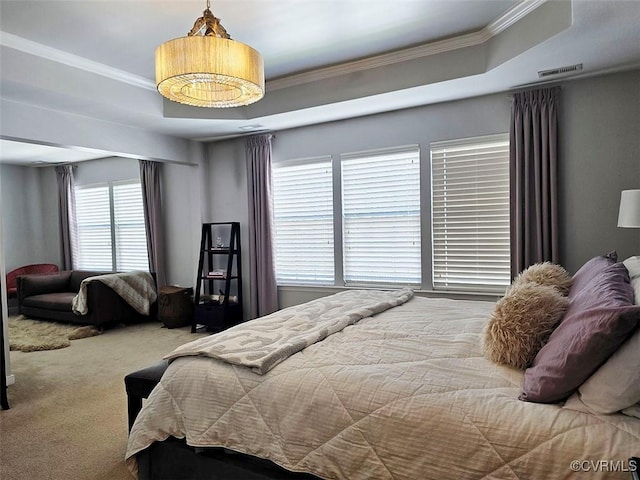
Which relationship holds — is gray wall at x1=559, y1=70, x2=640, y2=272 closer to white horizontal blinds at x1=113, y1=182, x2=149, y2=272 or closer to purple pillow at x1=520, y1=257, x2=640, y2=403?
purple pillow at x1=520, y1=257, x2=640, y2=403

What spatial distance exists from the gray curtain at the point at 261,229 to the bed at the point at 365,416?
9.72 feet

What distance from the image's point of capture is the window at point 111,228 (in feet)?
21.8

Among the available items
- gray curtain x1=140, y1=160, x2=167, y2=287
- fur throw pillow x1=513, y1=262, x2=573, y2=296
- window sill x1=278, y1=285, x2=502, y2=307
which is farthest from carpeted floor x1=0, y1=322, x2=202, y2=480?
fur throw pillow x1=513, y1=262, x2=573, y2=296

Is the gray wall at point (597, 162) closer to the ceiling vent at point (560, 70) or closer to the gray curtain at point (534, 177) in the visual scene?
the gray curtain at point (534, 177)

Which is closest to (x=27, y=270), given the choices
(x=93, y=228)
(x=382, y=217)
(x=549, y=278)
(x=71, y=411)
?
(x=93, y=228)

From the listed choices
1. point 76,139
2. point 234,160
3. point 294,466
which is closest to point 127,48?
point 76,139

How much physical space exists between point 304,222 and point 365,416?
375cm

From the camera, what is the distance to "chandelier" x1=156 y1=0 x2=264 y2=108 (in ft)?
6.97

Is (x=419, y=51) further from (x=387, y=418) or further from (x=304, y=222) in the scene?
(x=387, y=418)

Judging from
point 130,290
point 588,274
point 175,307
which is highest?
point 588,274

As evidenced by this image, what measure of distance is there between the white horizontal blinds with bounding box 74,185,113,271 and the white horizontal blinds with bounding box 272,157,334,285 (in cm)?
357

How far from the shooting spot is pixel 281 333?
6.79 feet

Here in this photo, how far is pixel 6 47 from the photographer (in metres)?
3.04

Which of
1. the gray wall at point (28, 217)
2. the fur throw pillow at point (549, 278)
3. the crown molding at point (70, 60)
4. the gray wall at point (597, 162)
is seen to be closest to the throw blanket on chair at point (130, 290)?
the crown molding at point (70, 60)
